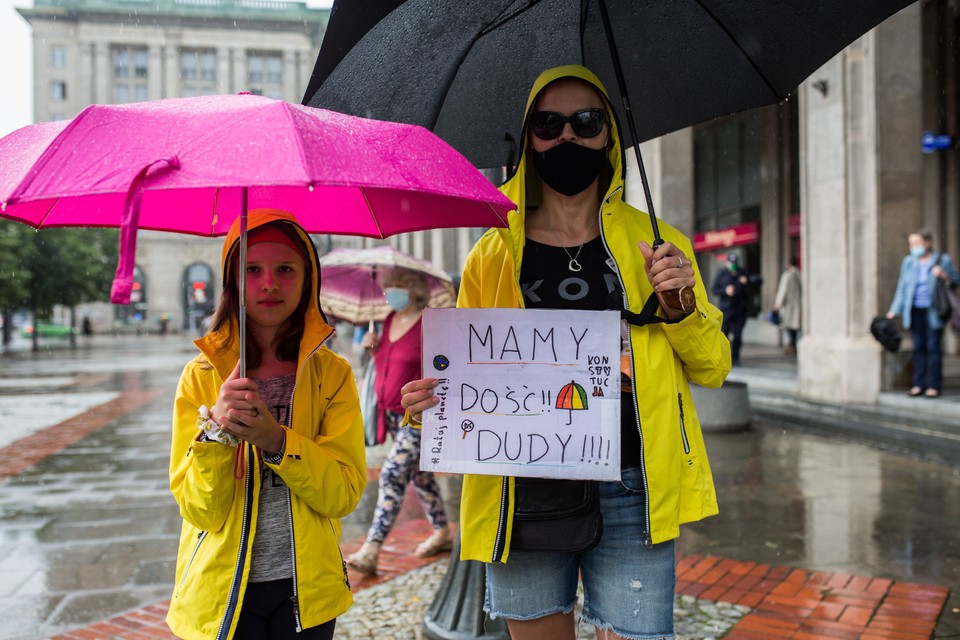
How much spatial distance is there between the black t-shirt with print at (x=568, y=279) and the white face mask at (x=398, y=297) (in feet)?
10.1

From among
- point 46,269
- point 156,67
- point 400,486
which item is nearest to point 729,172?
point 400,486

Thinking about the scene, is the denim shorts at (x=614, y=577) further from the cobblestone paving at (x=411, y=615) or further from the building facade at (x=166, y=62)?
the building facade at (x=166, y=62)

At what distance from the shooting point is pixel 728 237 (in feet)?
74.5

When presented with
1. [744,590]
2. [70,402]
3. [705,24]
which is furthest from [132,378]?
[705,24]

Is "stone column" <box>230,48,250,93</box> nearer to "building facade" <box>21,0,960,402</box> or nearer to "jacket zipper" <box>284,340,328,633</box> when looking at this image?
"building facade" <box>21,0,960,402</box>

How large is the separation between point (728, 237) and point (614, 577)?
21743mm

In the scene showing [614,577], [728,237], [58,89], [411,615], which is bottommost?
[411,615]

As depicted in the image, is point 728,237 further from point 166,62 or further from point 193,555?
point 166,62

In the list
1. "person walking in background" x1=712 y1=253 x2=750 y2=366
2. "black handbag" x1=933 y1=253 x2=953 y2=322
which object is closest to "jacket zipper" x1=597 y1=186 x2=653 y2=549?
"black handbag" x1=933 y1=253 x2=953 y2=322

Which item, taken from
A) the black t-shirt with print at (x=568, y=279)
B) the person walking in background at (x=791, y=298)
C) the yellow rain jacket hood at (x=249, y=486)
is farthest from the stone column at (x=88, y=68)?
the black t-shirt with print at (x=568, y=279)

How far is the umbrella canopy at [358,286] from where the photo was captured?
5.65 metres

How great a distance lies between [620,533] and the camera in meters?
2.14

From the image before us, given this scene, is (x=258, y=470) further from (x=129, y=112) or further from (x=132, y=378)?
(x=132, y=378)

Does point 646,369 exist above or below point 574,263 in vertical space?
below
